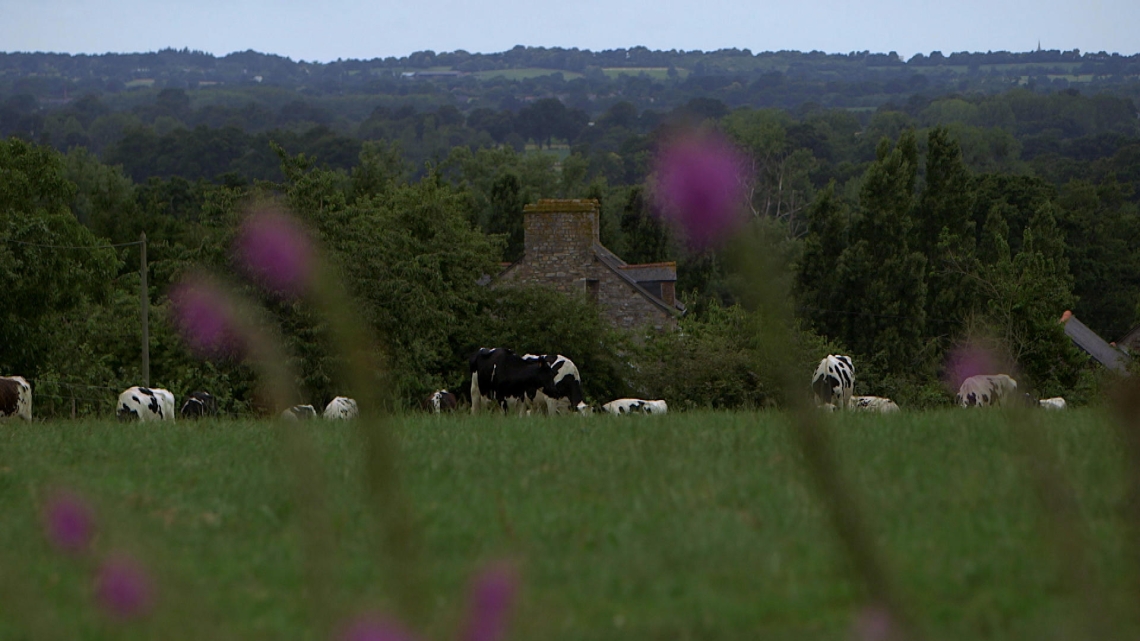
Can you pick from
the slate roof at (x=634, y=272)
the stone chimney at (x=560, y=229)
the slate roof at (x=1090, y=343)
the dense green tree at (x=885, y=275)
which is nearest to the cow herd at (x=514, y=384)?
the stone chimney at (x=560, y=229)

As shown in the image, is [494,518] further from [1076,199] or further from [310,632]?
[1076,199]

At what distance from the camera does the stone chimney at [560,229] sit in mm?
54531

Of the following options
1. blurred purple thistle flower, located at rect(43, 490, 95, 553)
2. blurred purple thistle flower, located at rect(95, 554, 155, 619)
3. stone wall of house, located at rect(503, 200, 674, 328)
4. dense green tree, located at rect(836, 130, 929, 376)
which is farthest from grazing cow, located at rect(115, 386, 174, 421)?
Result: dense green tree, located at rect(836, 130, 929, 376)

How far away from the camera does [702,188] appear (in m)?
3.39

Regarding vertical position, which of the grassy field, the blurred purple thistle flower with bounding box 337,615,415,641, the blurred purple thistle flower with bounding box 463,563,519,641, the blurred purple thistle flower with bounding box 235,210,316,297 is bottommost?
the grassy field

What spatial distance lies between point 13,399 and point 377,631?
88.0 feet

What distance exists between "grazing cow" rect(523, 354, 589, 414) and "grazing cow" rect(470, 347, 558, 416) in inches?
2.6

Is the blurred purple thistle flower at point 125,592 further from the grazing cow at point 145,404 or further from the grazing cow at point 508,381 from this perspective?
the grazing cow at point 145,404

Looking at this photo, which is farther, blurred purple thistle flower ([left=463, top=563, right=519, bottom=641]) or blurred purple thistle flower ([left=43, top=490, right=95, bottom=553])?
blurred purple thistle flower ([left=43, top=490, right=95, bottom=553])

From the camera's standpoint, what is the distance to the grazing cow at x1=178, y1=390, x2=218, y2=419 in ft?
113

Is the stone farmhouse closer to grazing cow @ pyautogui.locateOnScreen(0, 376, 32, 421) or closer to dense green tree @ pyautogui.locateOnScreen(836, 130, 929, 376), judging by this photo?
dense green tree @ pyautogui.locateOnScreen(836, 130, 929, 376)

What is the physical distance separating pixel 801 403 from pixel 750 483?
6205 millimetres

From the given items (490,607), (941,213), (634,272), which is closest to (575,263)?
(634,272)

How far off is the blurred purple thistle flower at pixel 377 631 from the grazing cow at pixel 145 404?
28083 millimetres
